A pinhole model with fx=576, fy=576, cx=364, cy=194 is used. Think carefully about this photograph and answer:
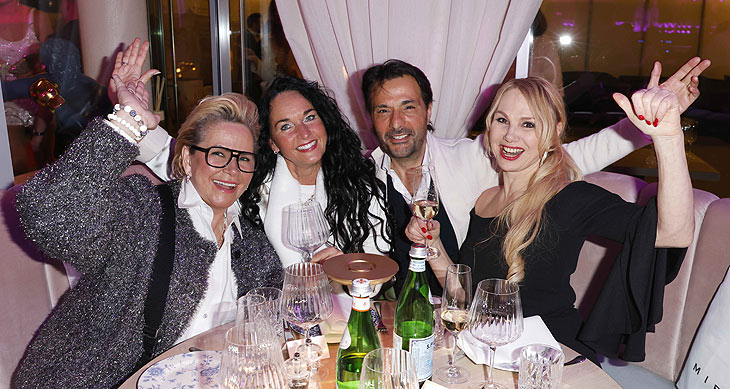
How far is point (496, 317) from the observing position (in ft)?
4.06

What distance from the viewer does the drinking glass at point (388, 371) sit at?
0.92m

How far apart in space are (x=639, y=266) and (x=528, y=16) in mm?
1688

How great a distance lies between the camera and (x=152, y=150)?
223 cm

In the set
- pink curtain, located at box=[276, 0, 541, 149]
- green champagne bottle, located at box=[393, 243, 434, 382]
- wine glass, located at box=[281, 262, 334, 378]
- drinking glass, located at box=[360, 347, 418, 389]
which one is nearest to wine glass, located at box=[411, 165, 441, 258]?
green champagne bottle, located at box=[393, 243, 434, 382]

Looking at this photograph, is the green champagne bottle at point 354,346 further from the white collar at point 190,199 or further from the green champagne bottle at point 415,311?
the white collar at point 190,199

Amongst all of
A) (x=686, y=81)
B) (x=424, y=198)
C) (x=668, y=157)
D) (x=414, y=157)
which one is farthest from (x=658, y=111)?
(x=414, y=157)

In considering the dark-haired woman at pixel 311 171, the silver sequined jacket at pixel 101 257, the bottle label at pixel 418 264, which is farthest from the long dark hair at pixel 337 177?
the bottle label at pixel 418 264

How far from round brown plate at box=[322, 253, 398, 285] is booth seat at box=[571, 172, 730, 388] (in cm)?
107

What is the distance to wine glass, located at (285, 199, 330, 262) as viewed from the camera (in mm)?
1746

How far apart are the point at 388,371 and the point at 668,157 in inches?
40.0

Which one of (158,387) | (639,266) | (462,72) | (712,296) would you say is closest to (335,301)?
(158,387)

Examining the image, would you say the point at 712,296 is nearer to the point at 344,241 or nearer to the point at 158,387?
the point at 344,241

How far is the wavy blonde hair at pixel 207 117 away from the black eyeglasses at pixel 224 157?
0.05 m

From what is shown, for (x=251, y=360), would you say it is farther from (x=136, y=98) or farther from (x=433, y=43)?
(x=433, y=43)
